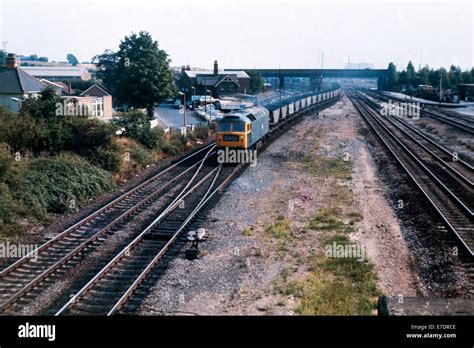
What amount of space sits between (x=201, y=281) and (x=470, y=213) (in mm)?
11267

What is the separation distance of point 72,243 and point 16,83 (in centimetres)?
2991

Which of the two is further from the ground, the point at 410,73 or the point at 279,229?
the point at 410,73

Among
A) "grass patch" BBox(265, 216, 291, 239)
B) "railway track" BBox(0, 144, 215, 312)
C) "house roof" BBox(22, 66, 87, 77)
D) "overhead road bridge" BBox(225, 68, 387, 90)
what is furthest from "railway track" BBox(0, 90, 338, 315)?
"overhead road bridge" BBox(225, 68, 387, 90)

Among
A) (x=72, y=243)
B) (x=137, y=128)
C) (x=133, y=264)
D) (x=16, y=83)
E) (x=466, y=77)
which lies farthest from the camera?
(x=466, y=77)

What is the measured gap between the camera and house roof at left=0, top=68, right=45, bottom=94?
3997cm

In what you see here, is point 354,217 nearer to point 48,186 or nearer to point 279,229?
point 279,229

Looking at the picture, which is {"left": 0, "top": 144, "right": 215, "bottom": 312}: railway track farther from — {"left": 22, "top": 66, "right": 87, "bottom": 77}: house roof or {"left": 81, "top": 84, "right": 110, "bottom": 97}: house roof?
{"left": 22, "top": 66, "right": 87, "bottom": 77}: house roof

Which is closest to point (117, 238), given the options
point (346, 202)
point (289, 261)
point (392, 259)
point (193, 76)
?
point (289, 261)

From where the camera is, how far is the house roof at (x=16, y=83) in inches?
1574

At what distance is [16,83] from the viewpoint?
40781 mm

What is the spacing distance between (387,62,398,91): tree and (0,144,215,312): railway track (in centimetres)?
14015

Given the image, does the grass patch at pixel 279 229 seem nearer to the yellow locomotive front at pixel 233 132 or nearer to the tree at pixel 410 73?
the yellow locomotive front at pixel 233 132

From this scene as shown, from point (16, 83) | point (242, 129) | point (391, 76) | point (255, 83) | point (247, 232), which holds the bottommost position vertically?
point (247, 232)

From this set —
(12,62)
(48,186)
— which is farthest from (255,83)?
(48,186)
